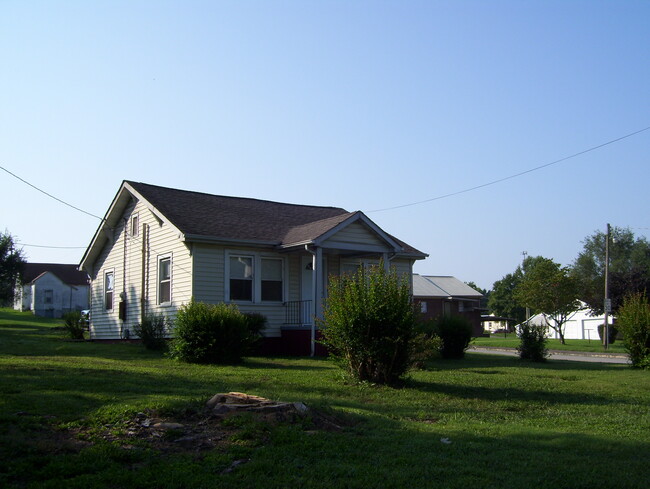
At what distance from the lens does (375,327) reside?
37.8 feet

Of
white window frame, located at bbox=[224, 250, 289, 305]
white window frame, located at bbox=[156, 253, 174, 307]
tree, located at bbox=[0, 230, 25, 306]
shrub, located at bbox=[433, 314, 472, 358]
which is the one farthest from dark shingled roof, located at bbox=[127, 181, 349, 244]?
tree, located at bbox=[0, 230, 25, 306]

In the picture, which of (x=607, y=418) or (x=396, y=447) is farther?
(x=607, y=418)

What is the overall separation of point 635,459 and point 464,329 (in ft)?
42.1

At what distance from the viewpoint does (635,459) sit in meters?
6.56

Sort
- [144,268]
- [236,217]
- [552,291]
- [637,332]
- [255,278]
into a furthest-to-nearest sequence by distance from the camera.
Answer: [552,291], [144,268], [236,217], [255,278], [637,332]

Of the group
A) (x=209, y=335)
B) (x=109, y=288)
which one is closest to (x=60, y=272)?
(x=109, y=288)

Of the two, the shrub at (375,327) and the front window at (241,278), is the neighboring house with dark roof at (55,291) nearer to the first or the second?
the front window at (241,278)

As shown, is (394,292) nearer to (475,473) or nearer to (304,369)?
(304,369)

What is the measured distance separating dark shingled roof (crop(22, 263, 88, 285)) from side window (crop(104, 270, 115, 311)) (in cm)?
5213

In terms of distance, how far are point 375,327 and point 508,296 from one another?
8100 centimetres

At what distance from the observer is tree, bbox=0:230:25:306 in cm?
5103

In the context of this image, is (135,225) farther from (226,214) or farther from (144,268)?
(226,214)

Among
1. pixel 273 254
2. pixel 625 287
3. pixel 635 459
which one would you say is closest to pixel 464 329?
pixel 273 254

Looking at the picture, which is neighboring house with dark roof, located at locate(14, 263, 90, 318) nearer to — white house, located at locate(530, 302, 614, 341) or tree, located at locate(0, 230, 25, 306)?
tree, located at locate(0, 230, 25, 306)
